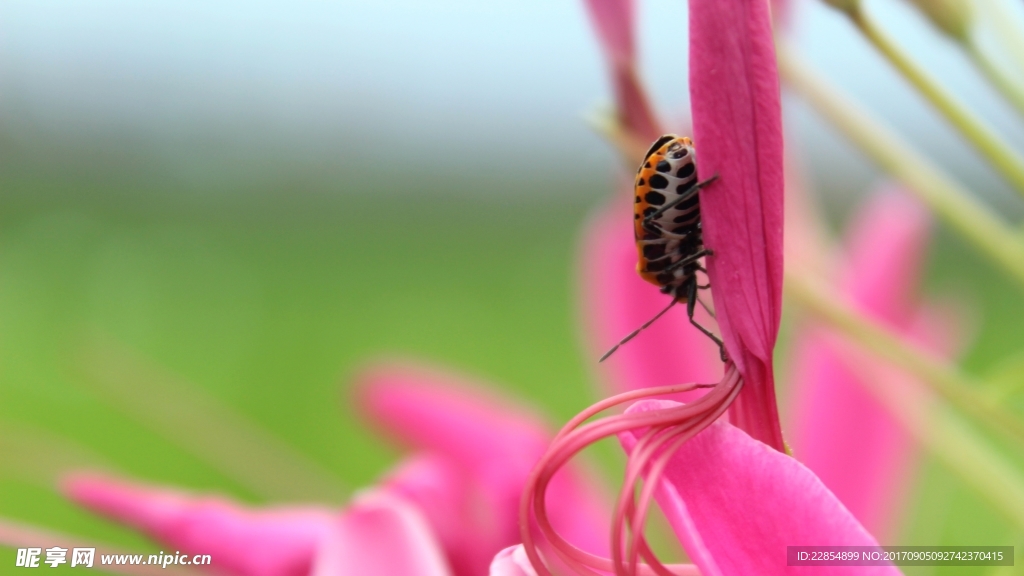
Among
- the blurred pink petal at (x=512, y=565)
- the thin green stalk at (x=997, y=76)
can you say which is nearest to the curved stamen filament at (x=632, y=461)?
the blurred pink petal at (x=512, y=565)

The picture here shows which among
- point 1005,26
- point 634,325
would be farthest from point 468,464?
point 1005,26

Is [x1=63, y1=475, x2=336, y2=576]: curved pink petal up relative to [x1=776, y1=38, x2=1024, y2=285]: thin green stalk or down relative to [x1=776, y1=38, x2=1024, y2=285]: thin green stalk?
down

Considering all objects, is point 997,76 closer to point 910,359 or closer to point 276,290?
point 910,359

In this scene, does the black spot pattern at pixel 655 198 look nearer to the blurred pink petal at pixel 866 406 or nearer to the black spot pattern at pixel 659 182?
the black spot pattern at pixel 659 182

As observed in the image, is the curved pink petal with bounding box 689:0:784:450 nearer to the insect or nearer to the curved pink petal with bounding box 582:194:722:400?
the insect

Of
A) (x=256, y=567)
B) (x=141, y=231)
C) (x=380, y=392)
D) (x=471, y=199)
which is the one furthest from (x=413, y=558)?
(x=471, y=199)

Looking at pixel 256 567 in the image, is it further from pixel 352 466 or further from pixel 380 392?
pixel 352 466

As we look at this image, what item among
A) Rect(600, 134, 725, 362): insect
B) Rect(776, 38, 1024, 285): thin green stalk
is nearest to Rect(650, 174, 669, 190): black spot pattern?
Rect(600, 134, 725, 362): insect
